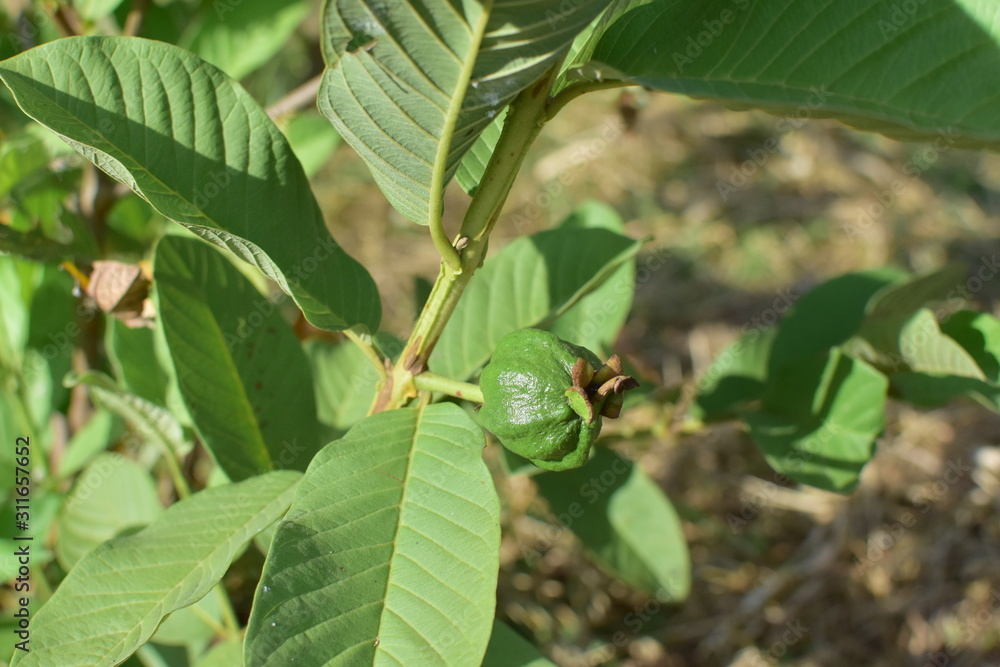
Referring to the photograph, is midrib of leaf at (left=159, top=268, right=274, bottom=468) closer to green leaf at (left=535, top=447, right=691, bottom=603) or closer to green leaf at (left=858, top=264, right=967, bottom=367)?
green leaf at (left=535, top=447, right=691, bottom=603)

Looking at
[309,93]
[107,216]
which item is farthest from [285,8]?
[107,216]

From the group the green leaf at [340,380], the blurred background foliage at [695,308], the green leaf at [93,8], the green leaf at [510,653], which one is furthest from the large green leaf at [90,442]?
the green leaf at [510,653]

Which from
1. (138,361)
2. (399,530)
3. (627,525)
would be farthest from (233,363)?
(627,525)

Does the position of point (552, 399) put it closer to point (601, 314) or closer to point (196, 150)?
point (196, 150)

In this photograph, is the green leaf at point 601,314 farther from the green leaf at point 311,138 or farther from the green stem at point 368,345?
the green leaf at point 311,138

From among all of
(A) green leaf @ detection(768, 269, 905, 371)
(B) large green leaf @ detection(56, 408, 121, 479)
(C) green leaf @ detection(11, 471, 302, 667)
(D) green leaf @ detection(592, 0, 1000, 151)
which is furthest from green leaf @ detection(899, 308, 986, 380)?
(B) large green leaf @ detection(56, 408, 121, 479)

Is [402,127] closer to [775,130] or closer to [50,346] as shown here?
[50,346]
